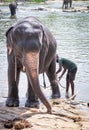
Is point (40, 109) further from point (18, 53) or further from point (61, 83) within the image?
point (61, 83)

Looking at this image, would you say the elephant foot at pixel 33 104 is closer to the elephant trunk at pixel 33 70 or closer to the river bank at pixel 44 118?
the river bank at pixel 44 118

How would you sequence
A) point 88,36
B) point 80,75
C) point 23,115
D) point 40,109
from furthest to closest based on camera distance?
point 88,36, point 80,75, point 40,109, point 23,115

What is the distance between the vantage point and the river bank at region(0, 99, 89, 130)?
6660 millimetres

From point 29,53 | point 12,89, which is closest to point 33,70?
point 29,53

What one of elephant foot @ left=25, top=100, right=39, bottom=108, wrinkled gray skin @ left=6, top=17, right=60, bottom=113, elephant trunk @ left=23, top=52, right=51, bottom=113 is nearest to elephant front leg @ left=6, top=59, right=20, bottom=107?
wrinkled gray skin @ left=6, top=17, right=60, bottom=113

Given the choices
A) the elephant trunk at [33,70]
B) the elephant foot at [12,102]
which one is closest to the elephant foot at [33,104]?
the elephant foot at [12,102]

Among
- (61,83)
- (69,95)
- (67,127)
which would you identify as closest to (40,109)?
(67,127)

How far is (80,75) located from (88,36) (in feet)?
34.4

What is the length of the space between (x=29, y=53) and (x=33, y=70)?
36 centimetres

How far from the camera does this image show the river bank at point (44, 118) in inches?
262

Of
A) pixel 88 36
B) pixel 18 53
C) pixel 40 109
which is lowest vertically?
pixel 88 36

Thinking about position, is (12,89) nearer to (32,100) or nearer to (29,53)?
(32,100)

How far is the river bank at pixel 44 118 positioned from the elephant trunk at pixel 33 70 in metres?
0.29

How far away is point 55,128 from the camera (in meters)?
6.63
